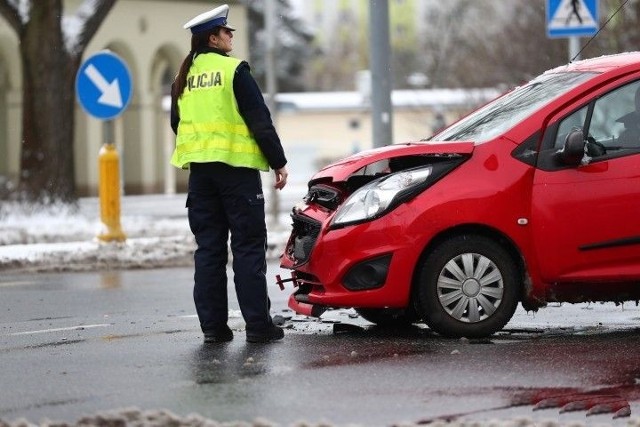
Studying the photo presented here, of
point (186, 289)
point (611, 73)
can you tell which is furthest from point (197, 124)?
point (186, 289)

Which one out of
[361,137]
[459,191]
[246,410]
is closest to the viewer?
[246,410]

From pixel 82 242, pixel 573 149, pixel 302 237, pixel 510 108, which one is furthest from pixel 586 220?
pixel 82 242

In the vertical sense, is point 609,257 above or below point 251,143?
below

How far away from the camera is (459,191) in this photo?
8891 millimetres

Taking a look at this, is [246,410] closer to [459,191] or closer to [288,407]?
[288,407]

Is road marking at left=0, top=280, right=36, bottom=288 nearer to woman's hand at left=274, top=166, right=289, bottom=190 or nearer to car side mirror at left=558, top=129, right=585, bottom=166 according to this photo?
woman's hand at left=274, top=166, right=289, bottom=190

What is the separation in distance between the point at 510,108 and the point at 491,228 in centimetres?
94

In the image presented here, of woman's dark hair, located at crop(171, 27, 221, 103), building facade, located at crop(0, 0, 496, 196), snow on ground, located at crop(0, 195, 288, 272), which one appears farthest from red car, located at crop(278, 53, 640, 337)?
building facade, located at crop(0, 0, 496, 196)

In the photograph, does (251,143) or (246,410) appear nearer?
(246,410)

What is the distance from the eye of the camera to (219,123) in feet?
29.5

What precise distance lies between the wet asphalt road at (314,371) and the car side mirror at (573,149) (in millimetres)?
950

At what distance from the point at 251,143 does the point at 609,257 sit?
1985 mm

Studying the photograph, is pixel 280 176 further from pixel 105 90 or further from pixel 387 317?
pixel 105 90

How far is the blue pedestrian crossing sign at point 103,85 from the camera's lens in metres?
17.7
